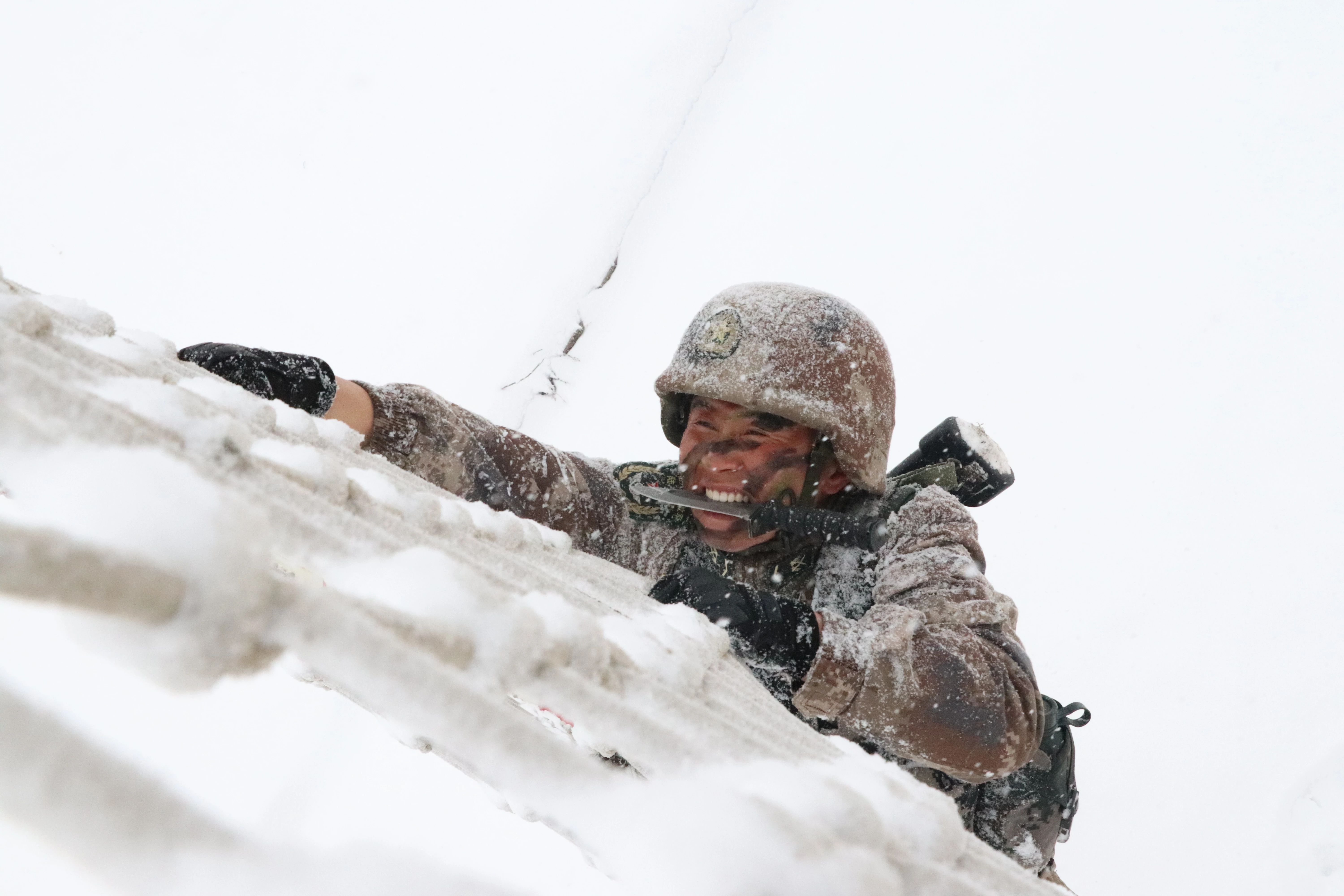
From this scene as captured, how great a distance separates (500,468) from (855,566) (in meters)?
0.57

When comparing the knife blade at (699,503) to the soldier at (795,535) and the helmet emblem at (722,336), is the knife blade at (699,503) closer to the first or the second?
the soldier at (795,535)

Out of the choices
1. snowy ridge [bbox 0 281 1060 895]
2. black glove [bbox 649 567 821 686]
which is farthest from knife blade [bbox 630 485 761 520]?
snowy ridge [bbox 0 281 1060 895]

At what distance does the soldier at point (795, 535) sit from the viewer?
0.88 metres

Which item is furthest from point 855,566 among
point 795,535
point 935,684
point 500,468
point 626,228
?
point 626,228

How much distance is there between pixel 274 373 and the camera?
3.46 feet

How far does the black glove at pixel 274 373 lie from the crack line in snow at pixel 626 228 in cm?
147

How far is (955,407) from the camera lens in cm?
258

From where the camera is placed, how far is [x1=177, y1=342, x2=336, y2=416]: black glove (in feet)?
3.30

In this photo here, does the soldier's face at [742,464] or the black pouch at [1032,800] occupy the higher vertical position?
the soldier's face at [742,464]

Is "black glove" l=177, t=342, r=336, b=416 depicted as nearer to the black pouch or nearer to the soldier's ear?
the soldier's ear

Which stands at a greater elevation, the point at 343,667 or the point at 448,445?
the point at 343,667

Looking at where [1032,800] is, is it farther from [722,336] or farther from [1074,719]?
[722,336]

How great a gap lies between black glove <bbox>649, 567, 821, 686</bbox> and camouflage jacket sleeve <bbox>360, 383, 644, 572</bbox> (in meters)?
0.45

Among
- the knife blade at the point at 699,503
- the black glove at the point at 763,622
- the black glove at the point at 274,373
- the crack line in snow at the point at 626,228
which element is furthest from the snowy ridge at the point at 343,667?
the crack line in snow at the point at 626,228
